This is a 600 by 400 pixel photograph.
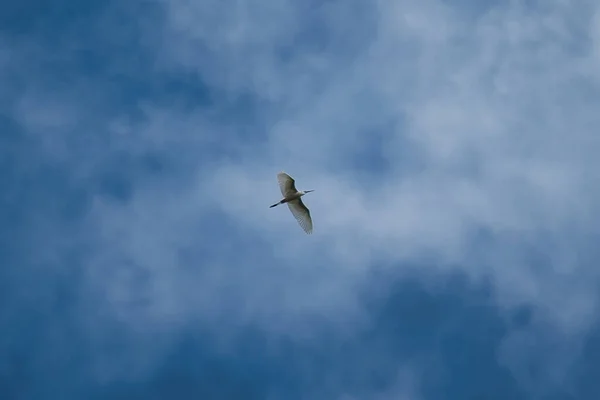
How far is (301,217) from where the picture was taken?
172 meters

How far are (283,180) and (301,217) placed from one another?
3569mm

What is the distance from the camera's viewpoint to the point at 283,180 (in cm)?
17012

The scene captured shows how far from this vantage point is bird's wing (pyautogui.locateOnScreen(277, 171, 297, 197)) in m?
170

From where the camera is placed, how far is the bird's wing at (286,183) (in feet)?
557

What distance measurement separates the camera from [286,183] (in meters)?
170
